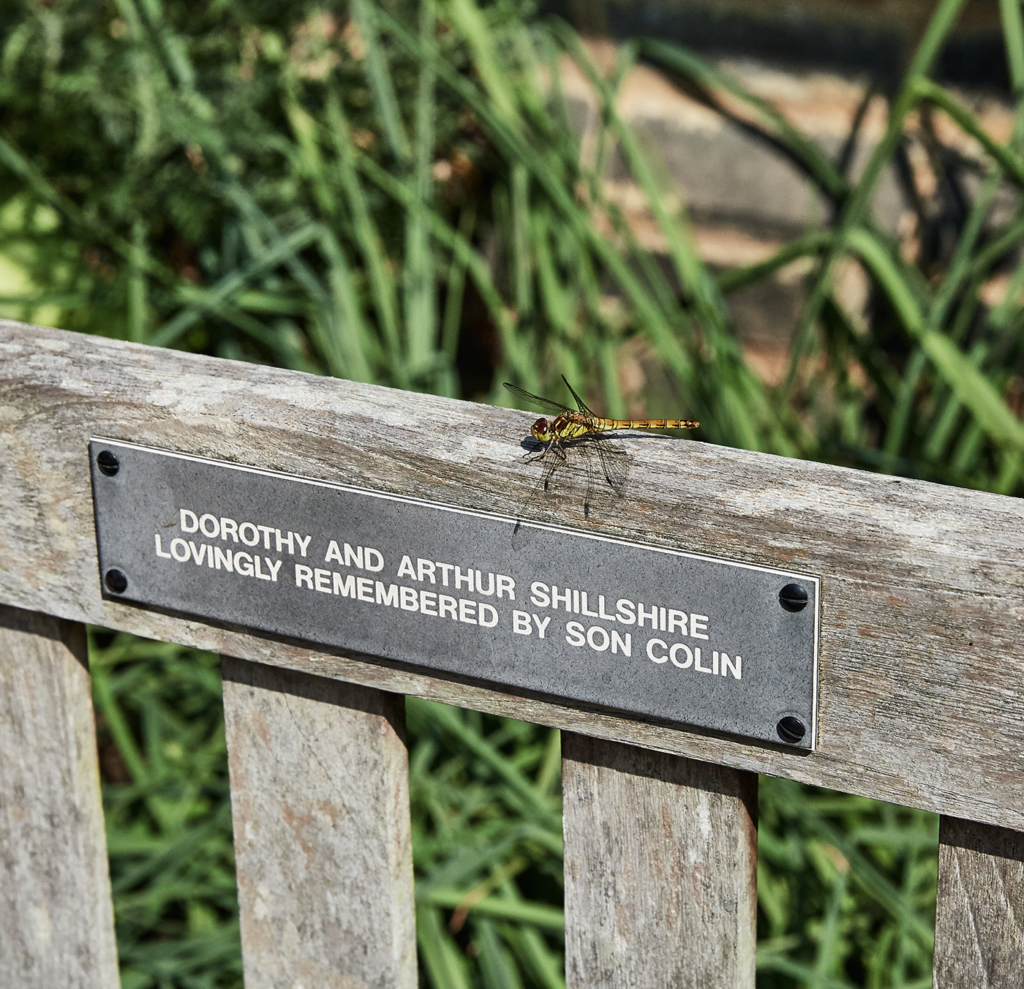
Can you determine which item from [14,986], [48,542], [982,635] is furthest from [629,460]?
[14,986]

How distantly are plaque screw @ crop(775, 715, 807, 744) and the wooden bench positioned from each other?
1 centimetres

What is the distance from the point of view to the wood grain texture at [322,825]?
0.83m

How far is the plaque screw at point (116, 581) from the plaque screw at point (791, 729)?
0.43m

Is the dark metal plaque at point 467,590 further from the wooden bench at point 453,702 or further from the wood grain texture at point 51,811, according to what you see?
the wood grain texture at point 51,811

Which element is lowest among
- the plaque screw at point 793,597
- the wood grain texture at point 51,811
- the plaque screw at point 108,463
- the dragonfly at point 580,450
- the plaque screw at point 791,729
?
the wood grain texture at point 51,811

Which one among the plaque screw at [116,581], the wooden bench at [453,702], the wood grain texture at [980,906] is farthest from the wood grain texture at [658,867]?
the plaque screw at [116,581]

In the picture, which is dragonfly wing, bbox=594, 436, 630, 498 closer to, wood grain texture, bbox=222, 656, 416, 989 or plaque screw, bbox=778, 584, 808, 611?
plaque screw, bbox=778, 584, 808, 611

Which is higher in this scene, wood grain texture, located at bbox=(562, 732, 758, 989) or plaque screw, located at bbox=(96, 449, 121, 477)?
plaque screw, located at bbox=(96, 449, 121, 477)

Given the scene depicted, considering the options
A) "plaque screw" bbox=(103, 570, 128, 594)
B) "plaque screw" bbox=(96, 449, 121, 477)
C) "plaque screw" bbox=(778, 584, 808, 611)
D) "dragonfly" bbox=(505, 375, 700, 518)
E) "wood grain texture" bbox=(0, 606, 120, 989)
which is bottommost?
"wood grain texture" bbox=(0, 606, 120, 989)

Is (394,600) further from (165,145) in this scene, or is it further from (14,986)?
(165,145)

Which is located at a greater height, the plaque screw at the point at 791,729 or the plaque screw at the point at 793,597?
the plaque screw at the point at 793,597

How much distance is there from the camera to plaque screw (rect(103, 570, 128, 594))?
843 mm

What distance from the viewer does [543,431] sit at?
2.42ft

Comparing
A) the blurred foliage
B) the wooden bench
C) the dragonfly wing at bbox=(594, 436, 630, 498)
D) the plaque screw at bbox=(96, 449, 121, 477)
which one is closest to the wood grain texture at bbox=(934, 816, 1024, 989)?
the wooden bench
